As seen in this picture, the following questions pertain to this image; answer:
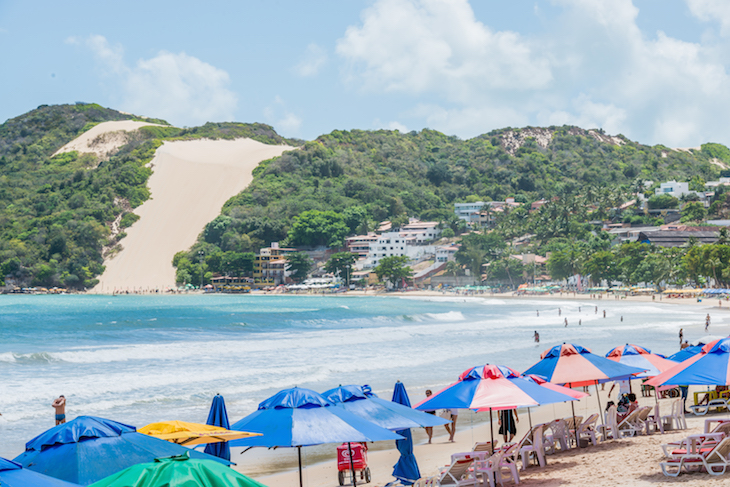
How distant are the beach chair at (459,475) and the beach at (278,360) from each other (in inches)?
37.5

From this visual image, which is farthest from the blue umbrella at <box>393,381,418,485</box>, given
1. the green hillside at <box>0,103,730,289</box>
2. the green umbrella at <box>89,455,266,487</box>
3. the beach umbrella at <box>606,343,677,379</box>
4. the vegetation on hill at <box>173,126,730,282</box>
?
the green hillside at <box>0,103,730,289</box>

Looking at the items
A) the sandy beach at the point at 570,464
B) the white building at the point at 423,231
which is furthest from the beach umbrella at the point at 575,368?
the white building at the point at 423,231

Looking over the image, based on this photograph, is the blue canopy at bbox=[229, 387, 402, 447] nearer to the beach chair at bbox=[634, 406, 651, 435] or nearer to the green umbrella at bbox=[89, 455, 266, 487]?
the green umbrella at bbox=[89, 455, 266, 487]

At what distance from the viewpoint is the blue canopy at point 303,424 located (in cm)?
666

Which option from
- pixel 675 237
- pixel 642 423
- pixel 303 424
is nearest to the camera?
pixel 303 424

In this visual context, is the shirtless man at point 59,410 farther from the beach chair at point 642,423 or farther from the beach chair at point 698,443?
the beach chair at point 642,423

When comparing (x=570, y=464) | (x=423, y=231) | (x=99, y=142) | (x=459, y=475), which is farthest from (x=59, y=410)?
(x=99, y=142)

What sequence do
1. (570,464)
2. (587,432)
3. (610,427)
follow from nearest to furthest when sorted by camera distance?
(570,464)
(587,432)
(610,427)

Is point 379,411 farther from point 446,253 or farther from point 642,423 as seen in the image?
point 446,253

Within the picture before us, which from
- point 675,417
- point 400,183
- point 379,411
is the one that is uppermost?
point 400,183

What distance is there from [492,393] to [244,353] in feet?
70.3

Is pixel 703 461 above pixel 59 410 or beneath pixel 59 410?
beneath

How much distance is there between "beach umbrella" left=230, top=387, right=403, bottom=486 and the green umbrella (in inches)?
126

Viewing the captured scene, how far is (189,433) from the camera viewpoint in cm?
682
